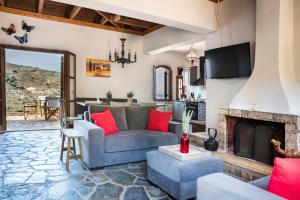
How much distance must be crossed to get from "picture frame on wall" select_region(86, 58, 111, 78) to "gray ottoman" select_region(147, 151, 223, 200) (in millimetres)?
4891

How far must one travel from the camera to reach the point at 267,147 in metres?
2.81

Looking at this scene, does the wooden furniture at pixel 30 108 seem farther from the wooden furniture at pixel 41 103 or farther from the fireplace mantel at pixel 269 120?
the fireplace mantel at pixel 269 120

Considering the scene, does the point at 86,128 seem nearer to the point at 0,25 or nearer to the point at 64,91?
the point at 64,91

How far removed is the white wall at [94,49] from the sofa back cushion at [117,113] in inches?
120

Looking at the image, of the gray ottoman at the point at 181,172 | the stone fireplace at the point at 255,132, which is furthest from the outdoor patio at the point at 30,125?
the stone fireplace at the point at 255,132

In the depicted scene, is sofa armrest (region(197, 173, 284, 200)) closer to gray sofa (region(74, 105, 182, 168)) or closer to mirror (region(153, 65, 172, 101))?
gray sofa (region(74, 105, 182, 168))

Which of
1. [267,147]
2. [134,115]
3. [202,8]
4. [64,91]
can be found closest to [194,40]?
[202,8]

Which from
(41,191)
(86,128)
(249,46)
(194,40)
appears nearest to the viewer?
(41,191)

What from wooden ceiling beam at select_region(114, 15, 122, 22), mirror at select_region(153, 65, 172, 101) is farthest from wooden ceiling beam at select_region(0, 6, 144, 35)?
mirror at select_region(153, 65, 172, 101)

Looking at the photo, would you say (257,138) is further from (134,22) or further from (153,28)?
(153,28)

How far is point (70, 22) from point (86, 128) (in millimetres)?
4352

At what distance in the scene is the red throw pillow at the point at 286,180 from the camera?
1.20 m

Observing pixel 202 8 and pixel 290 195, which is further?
pixel 202 8

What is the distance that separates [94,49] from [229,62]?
4.44m
